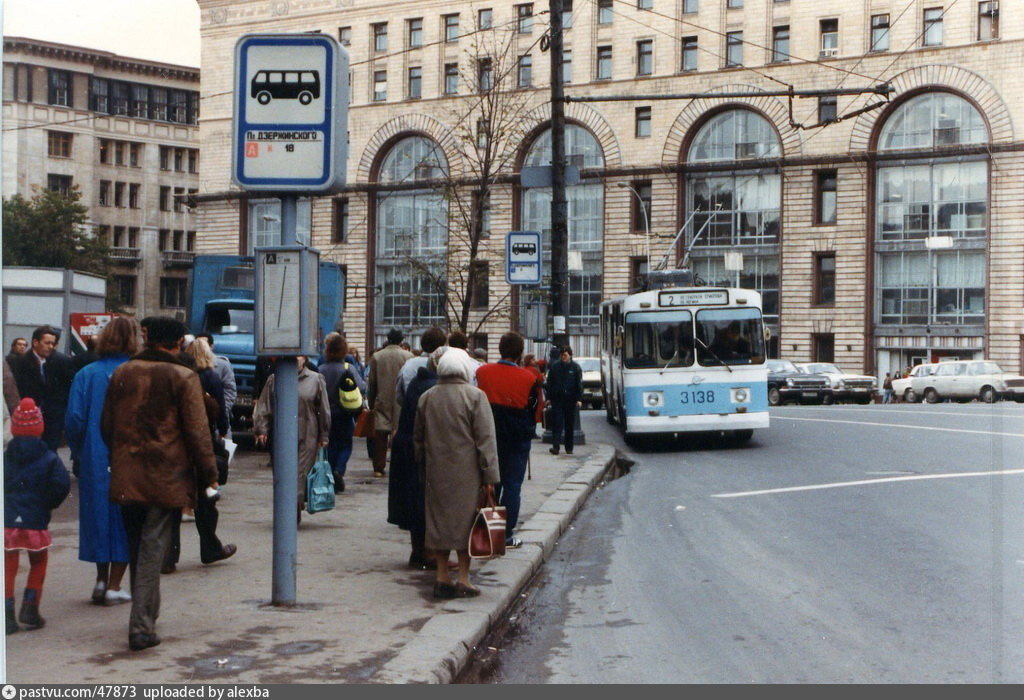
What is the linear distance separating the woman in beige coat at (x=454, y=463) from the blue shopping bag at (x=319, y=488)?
2.48 metres

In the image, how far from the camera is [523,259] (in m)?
18.9

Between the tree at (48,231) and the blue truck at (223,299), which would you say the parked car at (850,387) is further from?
the tree at (48,231)

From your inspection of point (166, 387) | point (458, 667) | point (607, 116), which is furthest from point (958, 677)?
point (607, 116)

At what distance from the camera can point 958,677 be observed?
6246 mm

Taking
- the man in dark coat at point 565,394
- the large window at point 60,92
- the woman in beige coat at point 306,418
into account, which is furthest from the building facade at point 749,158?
the woman in beige coat at point 306,418

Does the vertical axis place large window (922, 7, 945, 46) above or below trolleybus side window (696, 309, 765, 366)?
above

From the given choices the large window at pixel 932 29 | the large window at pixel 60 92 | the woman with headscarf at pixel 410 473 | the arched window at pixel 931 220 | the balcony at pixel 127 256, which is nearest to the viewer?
the woman with headscarf at pixel 410 473

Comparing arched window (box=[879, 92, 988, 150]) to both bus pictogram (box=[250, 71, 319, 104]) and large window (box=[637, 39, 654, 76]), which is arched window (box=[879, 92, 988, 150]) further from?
bus pictogram (box=[250, 71, 319, 104])

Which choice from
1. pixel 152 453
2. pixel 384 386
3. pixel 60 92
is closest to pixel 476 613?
pixel 152 453

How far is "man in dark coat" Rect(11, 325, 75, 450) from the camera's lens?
13148 mm

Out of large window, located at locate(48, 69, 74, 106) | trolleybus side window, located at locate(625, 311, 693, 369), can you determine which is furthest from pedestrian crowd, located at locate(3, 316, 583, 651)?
large window, located at locate(48, 69, 74, 106)

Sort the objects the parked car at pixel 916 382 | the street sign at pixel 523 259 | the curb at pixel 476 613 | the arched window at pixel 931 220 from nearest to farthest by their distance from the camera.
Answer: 1. the curb at pixel 476 613
2. the street sign at pixel 523 259
3. the parked car at pixel 916 382
4. the arched window at pixel 931 220

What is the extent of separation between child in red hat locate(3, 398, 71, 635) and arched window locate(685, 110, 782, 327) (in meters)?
53.2

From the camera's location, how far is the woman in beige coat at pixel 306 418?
10859 mm
